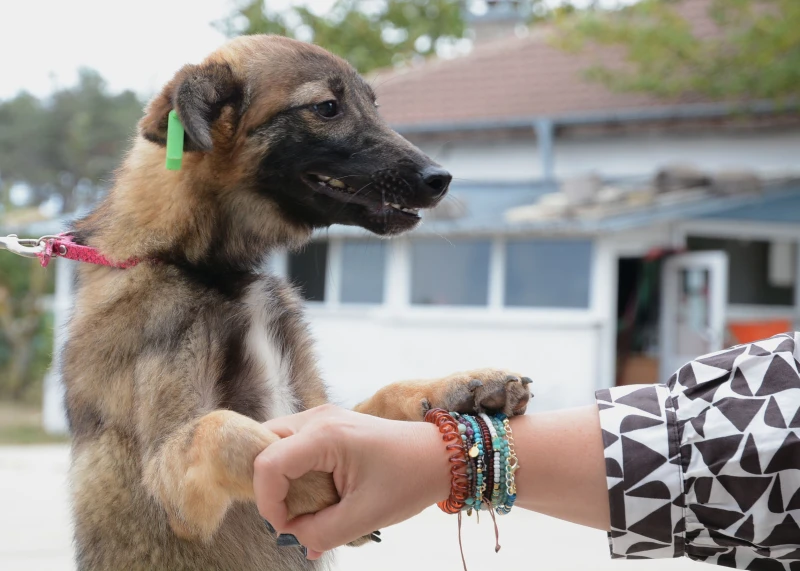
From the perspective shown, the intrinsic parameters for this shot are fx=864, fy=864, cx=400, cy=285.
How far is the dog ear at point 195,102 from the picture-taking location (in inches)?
85.8

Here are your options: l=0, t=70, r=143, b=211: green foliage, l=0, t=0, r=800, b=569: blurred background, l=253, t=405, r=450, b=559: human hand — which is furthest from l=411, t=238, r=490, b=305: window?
l=0, t=70, r=143, b=211: green foliage

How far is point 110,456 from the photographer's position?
210 centimetres

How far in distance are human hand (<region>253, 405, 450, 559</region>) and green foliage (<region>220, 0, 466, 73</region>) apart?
14.9 m

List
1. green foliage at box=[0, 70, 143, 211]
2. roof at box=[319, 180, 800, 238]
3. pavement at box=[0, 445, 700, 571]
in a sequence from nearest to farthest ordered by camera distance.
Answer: pavement at box=[0, 445, 700, 571], roof at box=[319, 180, 800, 238], green foliage at box=[0, 70, 143, 211]

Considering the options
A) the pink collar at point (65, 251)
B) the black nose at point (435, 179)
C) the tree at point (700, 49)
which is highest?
the tree at point (700, 49)

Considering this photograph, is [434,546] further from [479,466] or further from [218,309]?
[479,466]

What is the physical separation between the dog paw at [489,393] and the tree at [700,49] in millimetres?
10466

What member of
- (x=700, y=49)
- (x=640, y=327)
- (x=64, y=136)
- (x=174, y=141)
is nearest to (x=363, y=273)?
(x=640, y=327)

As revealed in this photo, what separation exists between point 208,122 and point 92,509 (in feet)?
3.55

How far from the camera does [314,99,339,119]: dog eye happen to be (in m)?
2.63

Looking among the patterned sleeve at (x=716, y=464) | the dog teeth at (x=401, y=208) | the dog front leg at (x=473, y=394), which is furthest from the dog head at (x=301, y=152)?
the patterned sleeve at (x=716, y=464)

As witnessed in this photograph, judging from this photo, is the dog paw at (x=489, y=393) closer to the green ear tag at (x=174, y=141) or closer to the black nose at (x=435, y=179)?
the black nose at (x=435, y=179)

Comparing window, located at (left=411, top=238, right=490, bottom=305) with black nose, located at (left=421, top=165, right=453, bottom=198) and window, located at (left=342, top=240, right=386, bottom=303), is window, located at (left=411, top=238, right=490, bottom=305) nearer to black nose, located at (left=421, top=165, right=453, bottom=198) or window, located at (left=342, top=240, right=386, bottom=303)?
window, located at (left=342, top=240, right=386, bottom=303)

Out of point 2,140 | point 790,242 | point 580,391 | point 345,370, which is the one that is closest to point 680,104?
point 790,242
